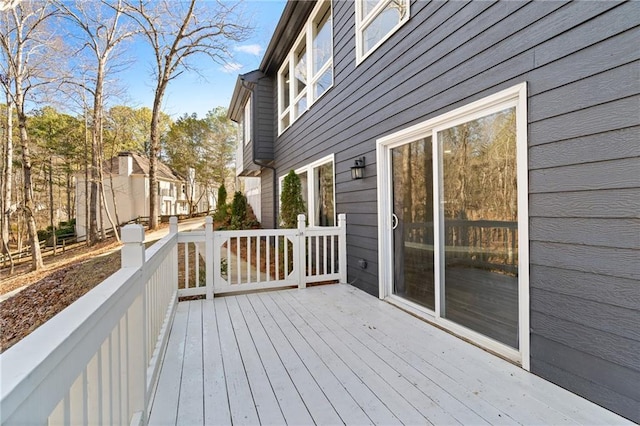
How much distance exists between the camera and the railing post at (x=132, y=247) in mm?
1479

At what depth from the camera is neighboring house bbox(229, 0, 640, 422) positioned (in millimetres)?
1682

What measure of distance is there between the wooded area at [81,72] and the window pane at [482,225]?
355 inches

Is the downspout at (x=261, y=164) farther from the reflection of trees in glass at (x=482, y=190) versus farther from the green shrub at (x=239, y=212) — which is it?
the reflection of trees in glass at (x=482, y=190)

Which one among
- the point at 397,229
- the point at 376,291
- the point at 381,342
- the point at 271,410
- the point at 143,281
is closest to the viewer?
the point at 143,281

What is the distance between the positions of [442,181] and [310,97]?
12.8ft

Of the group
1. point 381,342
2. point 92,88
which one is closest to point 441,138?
point 381,342

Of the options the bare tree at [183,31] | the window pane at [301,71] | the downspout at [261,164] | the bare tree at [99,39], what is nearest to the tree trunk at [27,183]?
the bare tree at [99,39]

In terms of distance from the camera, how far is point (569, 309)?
6.18 feet

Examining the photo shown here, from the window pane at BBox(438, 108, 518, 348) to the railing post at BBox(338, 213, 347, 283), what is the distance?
77.6 inches

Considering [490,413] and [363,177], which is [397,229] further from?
[490,413]

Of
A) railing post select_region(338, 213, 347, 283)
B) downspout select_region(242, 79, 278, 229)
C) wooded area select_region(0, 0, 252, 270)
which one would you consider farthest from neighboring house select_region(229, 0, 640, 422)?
wooded area select_region(0, 0, 252, 270)

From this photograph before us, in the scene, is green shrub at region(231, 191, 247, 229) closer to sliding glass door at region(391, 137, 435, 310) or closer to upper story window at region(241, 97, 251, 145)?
upper story window at region(241, 97, 251, 145)

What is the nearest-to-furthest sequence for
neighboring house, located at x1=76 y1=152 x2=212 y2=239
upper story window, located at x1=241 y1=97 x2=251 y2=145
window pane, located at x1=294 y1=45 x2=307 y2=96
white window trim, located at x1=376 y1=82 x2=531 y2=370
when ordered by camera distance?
white window trim, located at x1=376 y1=82 x2=531 y2=370
window pane, located at x1=294 y1=45 x2=307 y2=96
upper story window, located at x1=241 y1=97 x2=251 y2=145
neighboring house, located at x1=76 y1=152 x2=212 y2=239

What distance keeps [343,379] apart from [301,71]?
609 centimetres
